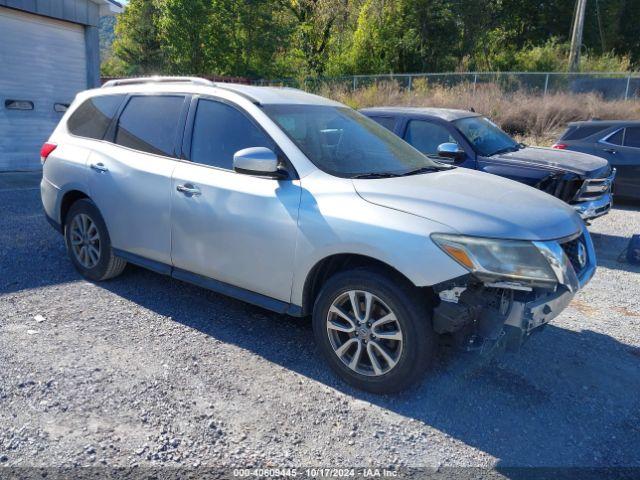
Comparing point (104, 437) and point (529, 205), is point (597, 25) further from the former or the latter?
point (104, 437)

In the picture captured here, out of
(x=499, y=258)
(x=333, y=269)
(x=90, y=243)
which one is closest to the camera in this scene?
(x=499, y=258)

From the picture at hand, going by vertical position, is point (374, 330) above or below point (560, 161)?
below

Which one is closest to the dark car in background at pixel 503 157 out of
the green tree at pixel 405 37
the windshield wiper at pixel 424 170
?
the windshield wiper at pixel 424 170

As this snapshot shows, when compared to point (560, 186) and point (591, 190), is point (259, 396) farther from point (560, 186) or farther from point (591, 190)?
point (591, 190)

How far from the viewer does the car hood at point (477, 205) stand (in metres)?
3.18

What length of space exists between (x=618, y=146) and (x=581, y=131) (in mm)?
719

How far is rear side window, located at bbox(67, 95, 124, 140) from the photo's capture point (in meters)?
5.06

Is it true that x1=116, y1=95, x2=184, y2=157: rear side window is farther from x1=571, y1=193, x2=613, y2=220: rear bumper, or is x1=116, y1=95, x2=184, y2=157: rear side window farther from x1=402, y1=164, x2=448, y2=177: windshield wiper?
x1=571, y1=193, x2=613, y2=220: rear bumper

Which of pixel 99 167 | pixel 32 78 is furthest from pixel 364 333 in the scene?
pixel 32 78

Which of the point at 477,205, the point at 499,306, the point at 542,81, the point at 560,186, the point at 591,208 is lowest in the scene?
the point at 591,208

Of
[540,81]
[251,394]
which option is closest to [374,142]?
[251,394]

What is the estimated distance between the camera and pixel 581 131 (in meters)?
10.4

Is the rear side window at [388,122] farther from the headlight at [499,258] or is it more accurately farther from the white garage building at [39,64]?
the white garage building at [39,64]

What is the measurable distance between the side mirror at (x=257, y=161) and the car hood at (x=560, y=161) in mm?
4403
